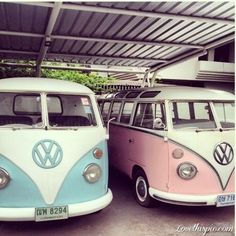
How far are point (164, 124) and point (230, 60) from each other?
1604 cm

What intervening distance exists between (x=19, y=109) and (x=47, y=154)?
79.4 inches

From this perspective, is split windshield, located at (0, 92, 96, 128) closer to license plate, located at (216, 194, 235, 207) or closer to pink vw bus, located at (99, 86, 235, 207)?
pink vw bus, located at (99, 86, 235, 207)

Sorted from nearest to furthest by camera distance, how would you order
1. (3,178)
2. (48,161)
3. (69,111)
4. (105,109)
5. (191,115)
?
(3,178) → (48,161) → (191,115) → (69,111) → (105,109)

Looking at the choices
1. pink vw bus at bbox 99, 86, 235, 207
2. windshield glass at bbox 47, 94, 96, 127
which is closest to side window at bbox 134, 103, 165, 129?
pink vw bus at bbox 99, 86, 235, 207

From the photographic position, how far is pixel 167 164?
520cm

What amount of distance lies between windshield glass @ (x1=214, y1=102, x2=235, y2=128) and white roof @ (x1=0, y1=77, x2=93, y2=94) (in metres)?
2.13

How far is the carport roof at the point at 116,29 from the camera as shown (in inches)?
220

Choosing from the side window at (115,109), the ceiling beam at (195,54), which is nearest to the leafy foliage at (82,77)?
the ceiling beam at (195,54)

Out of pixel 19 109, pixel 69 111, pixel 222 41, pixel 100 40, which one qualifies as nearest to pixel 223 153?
pixel 69 111

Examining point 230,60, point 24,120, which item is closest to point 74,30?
point 24,120

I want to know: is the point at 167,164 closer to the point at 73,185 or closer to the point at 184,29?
the point at 73,185

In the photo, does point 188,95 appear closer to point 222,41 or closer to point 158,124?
point 158,124

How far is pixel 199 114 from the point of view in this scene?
589cm

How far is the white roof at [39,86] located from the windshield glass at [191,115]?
1.47m
